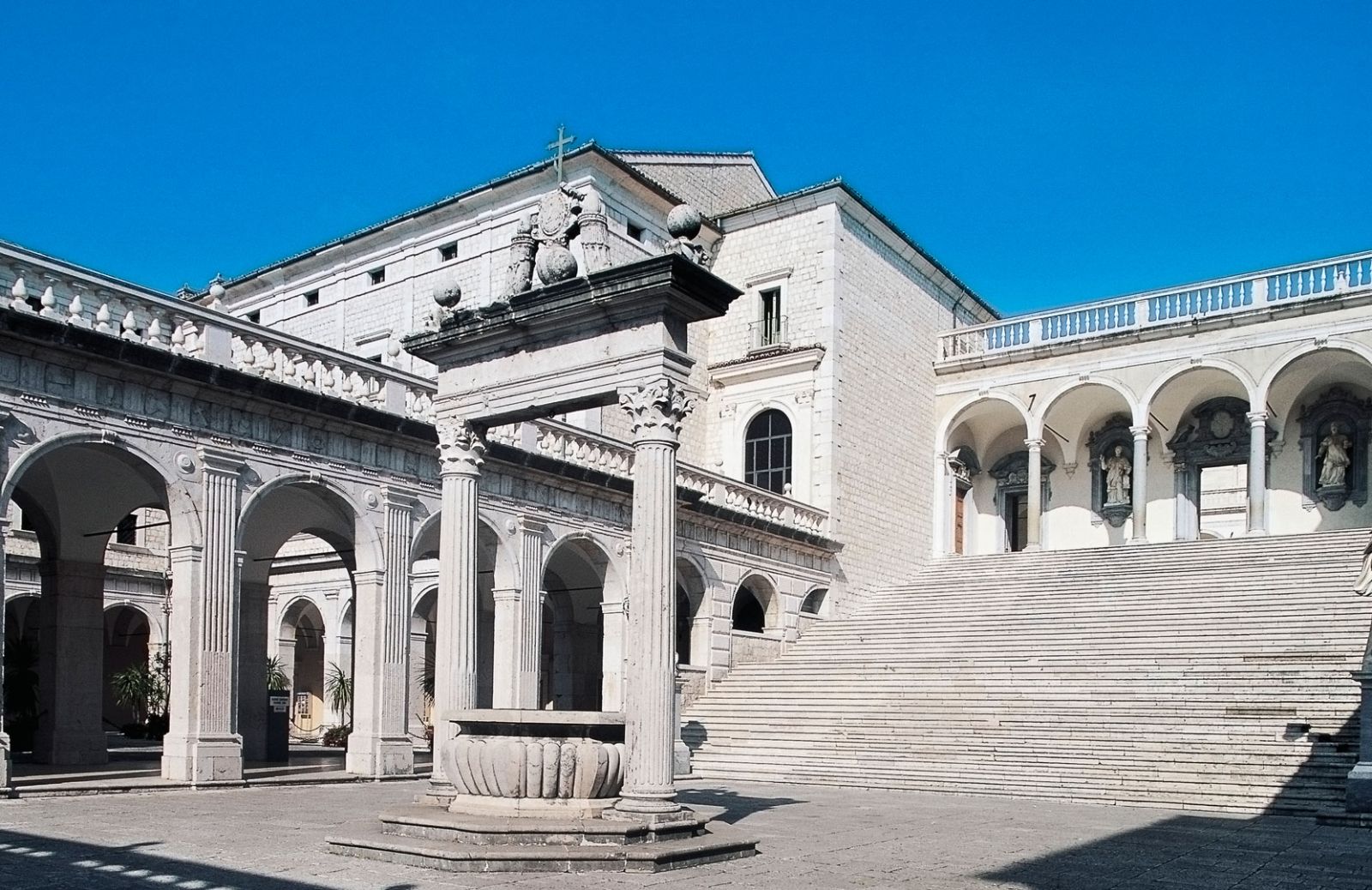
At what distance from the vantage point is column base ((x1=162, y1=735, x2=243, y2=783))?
16.3 m

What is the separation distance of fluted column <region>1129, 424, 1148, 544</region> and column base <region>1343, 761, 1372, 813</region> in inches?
673

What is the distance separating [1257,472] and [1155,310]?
4.85 m

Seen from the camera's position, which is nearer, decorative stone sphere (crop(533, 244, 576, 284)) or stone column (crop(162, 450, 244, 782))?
decorative stone sphere (crop(533, 244, 576, 284))

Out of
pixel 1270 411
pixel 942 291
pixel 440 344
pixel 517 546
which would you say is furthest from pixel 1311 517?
pixel 440 344

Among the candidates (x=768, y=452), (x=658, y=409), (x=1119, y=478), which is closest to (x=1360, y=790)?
(x=658, y=409)

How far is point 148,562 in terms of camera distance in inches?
1292

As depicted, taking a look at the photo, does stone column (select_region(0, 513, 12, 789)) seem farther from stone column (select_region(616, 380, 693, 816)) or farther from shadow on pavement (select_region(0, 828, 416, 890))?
stone column (select_region(616, 380, 693, 816))

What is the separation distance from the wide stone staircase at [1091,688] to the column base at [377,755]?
17.2 ft

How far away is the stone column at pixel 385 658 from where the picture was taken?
758 inches

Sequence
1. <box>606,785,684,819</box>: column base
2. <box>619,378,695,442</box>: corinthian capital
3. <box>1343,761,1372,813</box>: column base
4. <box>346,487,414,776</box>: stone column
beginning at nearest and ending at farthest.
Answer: <box>606,785,684,819</box>: column base → <box>619,378,695,442</box>: corinthian capital → <box>1343,761,1372,813</box>: column base → <box>346,487,414,776</box>: stone column

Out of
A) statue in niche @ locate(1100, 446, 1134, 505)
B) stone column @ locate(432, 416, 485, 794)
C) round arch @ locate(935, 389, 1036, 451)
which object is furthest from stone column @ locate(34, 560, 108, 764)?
statue in niche @ locate(1100, 446, 1134, 505)

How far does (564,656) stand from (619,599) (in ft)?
16.4

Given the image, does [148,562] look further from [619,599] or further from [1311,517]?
[1311,517]

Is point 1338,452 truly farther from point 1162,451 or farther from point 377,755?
point 377,755
